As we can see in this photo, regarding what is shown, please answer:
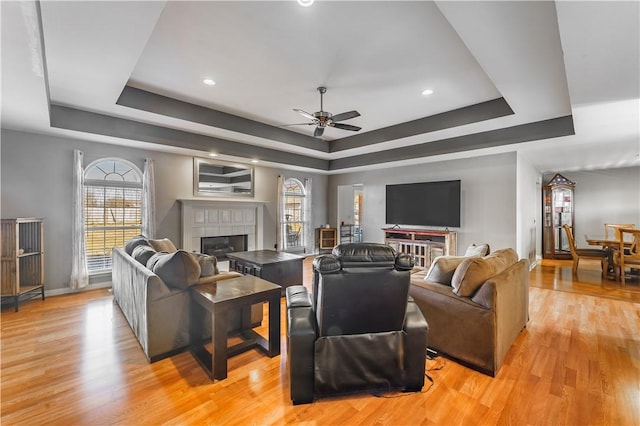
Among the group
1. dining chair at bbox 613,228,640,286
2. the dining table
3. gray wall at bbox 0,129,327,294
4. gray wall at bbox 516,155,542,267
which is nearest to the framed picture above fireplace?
gray wall at bbox 0,129,327,294

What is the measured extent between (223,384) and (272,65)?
3088 millimetres

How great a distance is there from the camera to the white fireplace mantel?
18.3 ft

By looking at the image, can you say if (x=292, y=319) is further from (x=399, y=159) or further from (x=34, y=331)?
(x=399, y=159)

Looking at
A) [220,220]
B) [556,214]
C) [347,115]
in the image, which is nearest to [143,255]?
[347,115]

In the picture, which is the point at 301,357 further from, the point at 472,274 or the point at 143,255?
the point at 143,255

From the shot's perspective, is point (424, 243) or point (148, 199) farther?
point (424, 243)

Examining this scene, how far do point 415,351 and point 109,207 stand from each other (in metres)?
5.31

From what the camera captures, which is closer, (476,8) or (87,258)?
(476,8)

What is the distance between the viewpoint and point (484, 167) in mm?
5523

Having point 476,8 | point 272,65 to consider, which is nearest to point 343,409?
point 476,8

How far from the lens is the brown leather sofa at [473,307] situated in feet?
7.34

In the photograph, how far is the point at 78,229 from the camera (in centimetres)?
444

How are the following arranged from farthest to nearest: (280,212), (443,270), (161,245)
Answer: (280,212)
(161,245)
(443,270)

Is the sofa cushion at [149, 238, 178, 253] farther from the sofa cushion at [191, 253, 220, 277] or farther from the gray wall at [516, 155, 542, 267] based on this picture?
the gray wall at [516, 155, 542, 267]
